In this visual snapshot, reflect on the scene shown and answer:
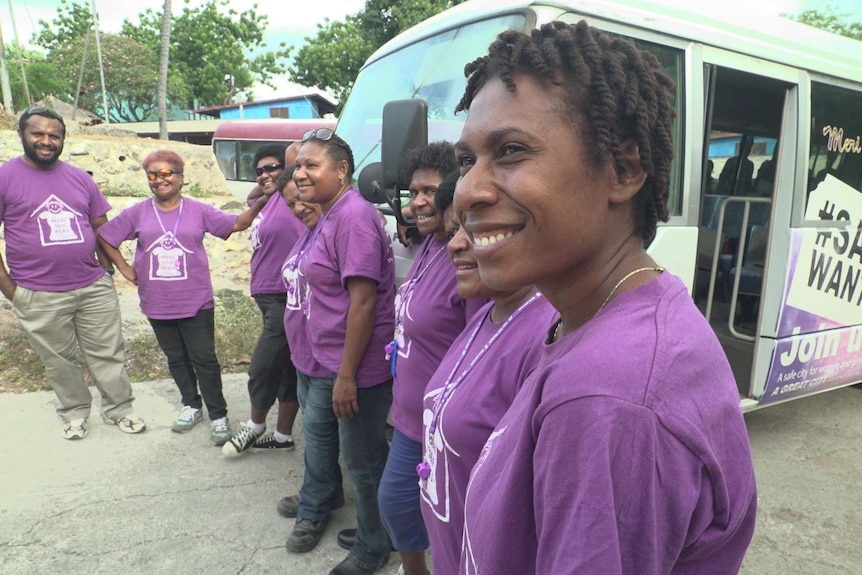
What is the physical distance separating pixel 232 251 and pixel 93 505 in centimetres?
643

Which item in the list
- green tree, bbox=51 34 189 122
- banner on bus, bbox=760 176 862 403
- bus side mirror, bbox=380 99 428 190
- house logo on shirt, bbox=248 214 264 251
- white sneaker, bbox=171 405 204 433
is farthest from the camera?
green tree, bbox=51 34 189 122

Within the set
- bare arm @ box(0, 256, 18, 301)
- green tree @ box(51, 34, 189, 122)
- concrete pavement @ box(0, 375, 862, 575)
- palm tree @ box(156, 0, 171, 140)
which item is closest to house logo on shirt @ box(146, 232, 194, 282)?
bare arm @ box(0, 256, 18, 301)

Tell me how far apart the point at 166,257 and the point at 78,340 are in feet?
3.16

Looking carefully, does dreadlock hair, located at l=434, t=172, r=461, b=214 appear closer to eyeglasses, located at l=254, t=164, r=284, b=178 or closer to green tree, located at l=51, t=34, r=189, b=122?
eyeglasses, located at l=254, t=164, r=284, b=178

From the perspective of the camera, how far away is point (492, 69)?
0.92m

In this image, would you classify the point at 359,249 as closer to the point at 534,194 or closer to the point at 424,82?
the point at 424,82

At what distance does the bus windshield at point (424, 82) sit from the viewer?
2902 millimetres

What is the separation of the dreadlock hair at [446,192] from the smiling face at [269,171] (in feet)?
8.29

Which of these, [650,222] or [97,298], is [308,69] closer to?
[97,298]

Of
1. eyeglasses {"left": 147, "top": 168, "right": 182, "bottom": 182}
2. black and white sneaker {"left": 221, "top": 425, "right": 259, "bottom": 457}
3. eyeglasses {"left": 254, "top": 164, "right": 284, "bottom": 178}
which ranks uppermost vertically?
eyeglasses {"left": 254, "top": 164, "right": 284, "bottom": 178}

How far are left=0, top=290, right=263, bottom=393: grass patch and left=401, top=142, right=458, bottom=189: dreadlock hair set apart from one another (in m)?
3.70

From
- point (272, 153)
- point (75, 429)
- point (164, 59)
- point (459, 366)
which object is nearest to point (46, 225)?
point (75, 429)

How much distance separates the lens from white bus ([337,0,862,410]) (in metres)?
2.91

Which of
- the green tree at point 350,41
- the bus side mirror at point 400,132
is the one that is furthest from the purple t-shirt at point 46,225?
the green tree at point 350,41
